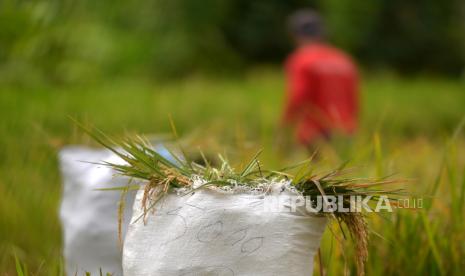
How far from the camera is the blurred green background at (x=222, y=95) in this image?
2182 millimetres

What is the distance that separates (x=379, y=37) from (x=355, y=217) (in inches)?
393

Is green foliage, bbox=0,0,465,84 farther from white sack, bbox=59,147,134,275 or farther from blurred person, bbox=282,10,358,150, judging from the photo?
white sack, bbox=59,147,134,275

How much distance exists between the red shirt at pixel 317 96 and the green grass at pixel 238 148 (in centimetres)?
27

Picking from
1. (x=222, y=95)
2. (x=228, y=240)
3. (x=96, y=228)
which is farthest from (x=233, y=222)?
(x=222, y=95)

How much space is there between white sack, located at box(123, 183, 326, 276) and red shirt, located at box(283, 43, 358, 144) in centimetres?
304

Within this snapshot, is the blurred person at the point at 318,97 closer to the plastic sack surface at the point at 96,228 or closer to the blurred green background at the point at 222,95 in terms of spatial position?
the blurred green background at the point at 222,95

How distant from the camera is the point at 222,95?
6117 millimetres

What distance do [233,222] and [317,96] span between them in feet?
10.6

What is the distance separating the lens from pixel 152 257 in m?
1.48

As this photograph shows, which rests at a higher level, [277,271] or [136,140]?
[136,140]

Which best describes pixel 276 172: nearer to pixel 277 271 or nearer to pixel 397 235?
pixel 277 271

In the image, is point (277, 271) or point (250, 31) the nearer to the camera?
point (277, 271)

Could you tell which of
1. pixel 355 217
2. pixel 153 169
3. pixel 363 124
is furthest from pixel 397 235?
pixel 363 124
